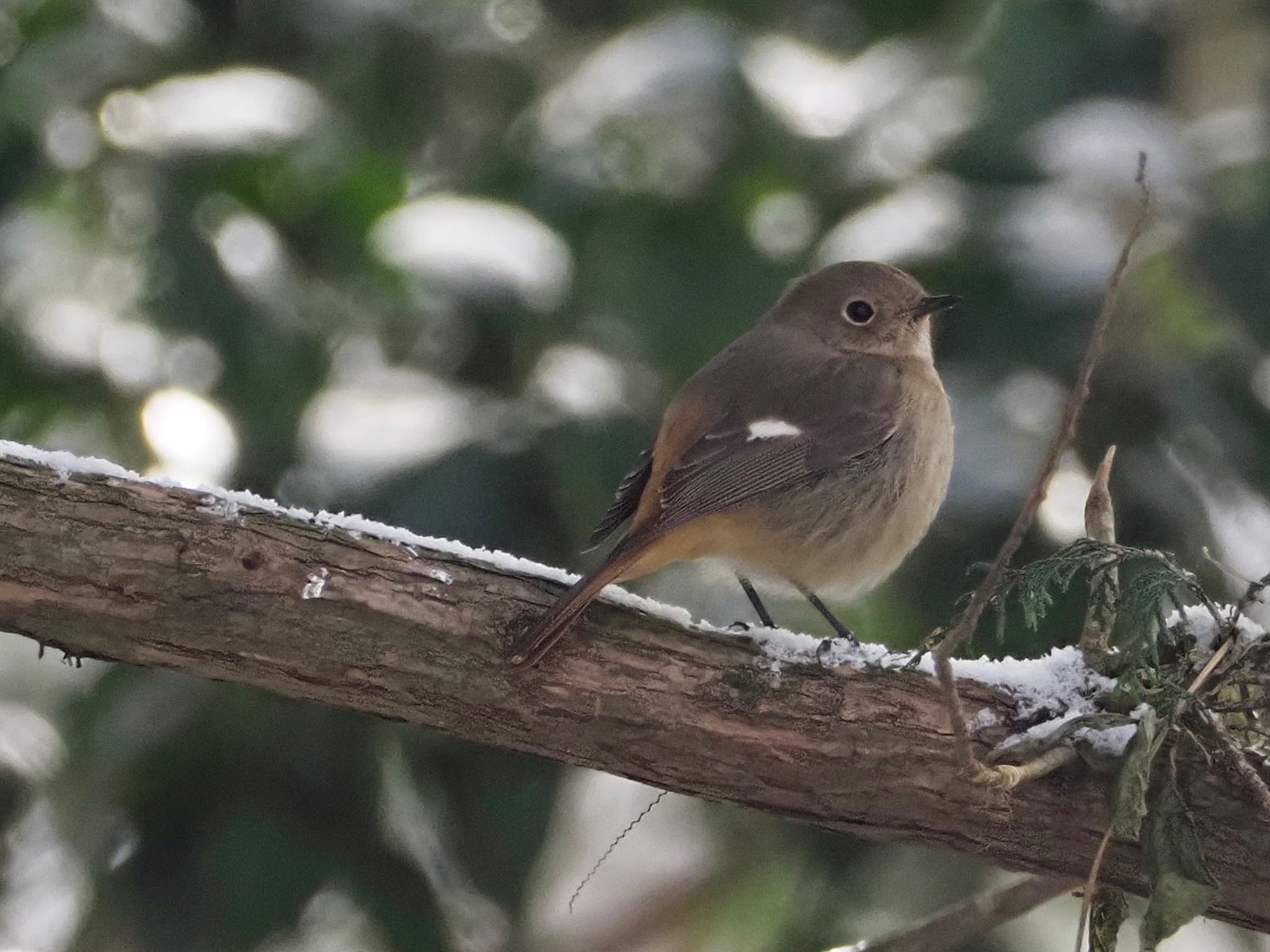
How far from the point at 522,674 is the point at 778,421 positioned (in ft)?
4.95

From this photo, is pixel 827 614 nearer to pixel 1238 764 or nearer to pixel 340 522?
pixel 1238 764

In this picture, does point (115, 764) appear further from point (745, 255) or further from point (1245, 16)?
point (1245, 16)

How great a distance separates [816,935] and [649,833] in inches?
75.3

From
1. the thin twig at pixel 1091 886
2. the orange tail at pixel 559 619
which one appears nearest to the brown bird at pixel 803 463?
the orange tail at pixel 559 619

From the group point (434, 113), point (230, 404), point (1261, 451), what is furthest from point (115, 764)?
point (1261, 451)

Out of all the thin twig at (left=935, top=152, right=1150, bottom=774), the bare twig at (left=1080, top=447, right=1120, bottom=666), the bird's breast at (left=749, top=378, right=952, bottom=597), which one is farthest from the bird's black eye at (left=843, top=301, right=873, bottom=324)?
the thin twig at (left=935, top=152, right=1150, bottom=774)

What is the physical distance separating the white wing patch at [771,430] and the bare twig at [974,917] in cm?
132

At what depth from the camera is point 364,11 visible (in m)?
4.24

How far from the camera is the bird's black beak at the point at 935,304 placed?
4071 millimetres

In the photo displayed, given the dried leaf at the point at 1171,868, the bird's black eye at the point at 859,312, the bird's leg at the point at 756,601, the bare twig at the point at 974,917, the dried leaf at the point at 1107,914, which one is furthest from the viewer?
the bird's black eye at the point at 859,312

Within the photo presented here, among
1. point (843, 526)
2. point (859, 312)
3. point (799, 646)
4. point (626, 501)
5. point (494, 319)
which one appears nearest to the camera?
point (799, 646)

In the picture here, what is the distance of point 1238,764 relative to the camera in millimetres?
2941

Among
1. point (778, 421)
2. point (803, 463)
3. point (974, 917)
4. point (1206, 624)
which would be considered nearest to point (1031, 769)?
point (1206, 624)

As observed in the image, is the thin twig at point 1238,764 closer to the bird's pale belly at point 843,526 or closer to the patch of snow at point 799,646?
the patch of snow at point 799,646
